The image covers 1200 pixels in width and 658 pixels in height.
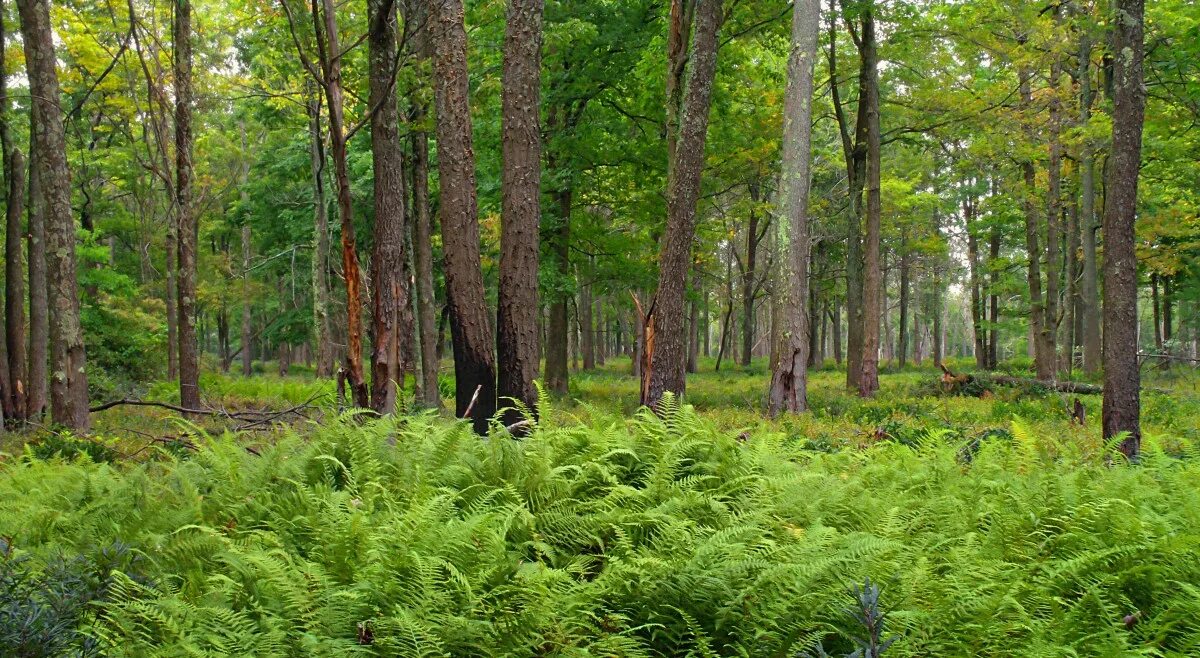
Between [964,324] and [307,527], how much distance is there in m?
91.9

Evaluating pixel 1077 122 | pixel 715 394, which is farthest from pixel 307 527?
pixel 1077 122

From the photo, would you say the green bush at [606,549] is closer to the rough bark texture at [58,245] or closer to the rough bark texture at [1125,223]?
the rough bark texture at [1125,223]

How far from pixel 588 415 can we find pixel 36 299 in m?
8.39

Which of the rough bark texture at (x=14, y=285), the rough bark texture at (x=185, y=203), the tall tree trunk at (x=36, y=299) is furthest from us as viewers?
the rough bark texture at (x=185, y=203)

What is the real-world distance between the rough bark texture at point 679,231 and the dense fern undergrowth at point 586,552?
5.47 metres

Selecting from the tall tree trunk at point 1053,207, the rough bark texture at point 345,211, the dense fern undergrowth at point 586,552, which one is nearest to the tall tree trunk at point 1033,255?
the tall tree trunk at point 1053,207

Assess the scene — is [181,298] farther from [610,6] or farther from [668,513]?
[668,513]

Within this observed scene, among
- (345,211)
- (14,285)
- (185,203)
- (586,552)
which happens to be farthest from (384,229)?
(14,285)

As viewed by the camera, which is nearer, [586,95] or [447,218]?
[447,218]

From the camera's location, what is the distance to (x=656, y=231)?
2044 cm

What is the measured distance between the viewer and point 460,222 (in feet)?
25.1

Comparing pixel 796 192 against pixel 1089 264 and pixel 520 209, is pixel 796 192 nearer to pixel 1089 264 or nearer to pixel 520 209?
pixel 520 209

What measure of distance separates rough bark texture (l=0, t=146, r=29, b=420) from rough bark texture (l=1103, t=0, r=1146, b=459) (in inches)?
582

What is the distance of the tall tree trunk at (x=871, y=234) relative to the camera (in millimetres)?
16797
